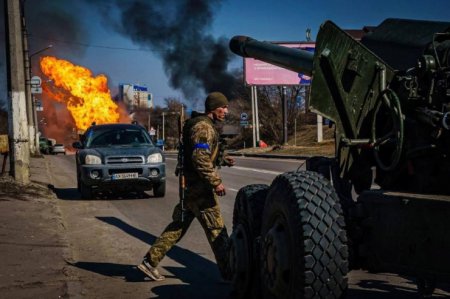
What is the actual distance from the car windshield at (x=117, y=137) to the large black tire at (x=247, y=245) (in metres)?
9.51

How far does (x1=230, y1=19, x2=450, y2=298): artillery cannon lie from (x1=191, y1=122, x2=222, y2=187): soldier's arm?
0.62 m

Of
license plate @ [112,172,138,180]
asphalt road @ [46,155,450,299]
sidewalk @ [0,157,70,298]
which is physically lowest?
asphalt road @ [46,155,450,299]

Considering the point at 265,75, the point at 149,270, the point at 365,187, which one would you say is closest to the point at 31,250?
the point at 149,270

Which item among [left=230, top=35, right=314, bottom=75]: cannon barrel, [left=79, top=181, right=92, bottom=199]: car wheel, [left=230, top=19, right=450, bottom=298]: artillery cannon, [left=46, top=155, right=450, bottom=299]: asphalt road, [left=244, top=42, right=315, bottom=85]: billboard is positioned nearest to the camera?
[left=230, top=19, right=450, bottom=298]: artillery cannon

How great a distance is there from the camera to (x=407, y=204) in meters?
3.27

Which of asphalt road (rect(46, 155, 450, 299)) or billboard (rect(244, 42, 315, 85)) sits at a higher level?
billboard (rect(244, 42, 315, 85))

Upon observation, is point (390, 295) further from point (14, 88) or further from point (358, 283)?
point (14, 88)

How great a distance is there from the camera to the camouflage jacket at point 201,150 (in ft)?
17.5

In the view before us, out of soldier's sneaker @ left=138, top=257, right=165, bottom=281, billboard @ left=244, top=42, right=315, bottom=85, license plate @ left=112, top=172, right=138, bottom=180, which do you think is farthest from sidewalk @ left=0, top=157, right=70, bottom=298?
billboard @ left=244, top=42, right=315, bottom=85

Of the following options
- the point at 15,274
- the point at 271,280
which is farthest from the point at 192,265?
the point at 271,280

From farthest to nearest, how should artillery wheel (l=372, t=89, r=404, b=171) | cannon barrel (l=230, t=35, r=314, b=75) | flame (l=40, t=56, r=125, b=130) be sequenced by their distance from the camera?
flame (l=40, t=56, r=125, b=130) → cannon barrel (l=230, t=35, r=314, b=75) → artillery wheel (l=372, t=89, r=404, b=171)

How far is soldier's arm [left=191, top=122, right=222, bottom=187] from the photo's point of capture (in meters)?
5.33

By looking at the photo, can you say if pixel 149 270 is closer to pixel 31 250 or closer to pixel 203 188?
pixel 203 188

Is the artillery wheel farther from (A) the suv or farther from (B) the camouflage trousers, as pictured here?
(A) the suv
